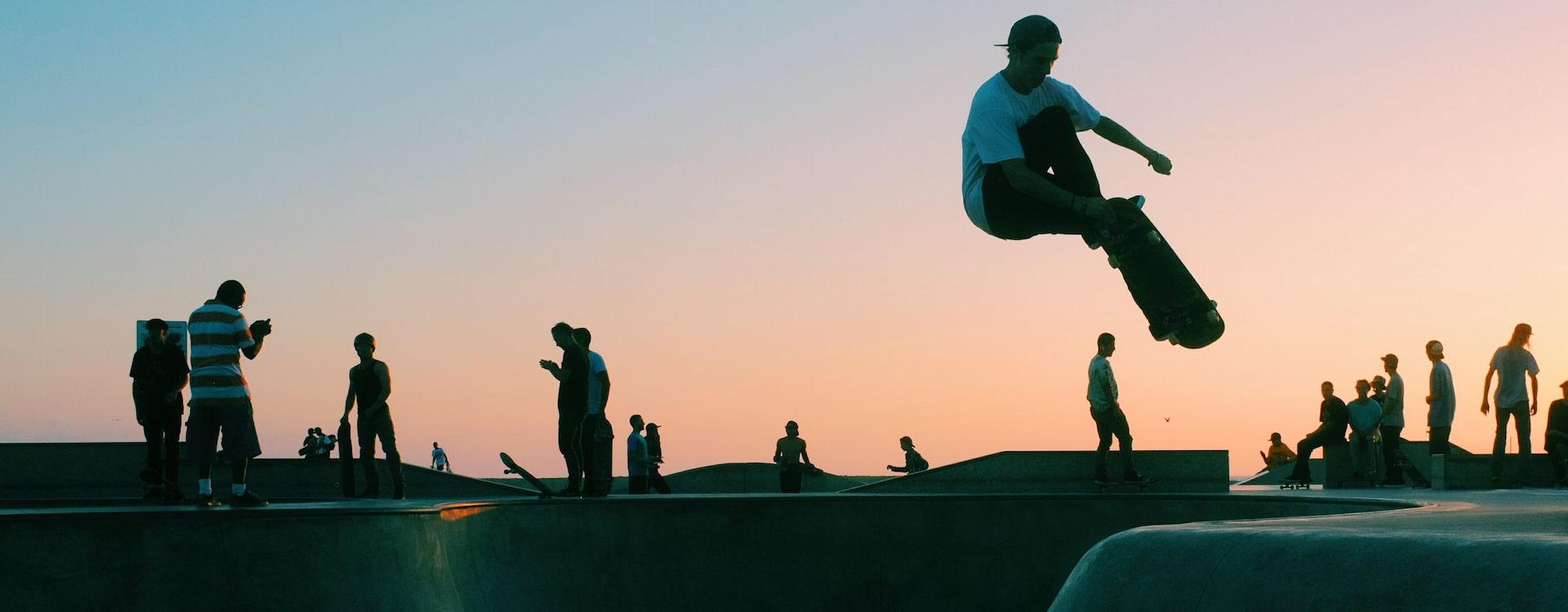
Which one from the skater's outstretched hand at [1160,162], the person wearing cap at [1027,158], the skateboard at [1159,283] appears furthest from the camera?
the skater's outstretched hand at [1160,162]

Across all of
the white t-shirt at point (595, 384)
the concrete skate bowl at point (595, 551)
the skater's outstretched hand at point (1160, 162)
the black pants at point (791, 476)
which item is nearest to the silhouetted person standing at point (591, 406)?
the white t-shirt at point (595, 384)

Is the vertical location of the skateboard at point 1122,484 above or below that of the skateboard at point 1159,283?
below

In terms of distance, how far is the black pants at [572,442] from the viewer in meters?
12.6

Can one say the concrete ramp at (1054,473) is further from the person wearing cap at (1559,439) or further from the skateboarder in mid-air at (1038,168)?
the skateboarder in mid-air at (1038,168)

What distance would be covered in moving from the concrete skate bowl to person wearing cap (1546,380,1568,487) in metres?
6.73

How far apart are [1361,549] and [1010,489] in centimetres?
1483

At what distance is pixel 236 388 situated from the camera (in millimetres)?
9656

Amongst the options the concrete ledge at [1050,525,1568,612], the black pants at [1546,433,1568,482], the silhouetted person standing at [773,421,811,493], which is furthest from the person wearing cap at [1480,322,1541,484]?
the concrete ledge at [1050,525,1568,612]

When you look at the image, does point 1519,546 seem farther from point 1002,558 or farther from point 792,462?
point 792,462

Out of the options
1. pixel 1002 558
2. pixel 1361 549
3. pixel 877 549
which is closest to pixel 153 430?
pixel 877 549

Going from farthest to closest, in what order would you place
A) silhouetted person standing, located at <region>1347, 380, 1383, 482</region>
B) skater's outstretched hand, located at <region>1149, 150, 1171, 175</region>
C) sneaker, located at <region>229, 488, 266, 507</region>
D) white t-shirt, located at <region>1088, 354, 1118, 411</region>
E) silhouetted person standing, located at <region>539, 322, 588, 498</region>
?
→ silhouetted person standing, located at <region>1347, 380, 1383, 482</region> < white t-shirt, located at <region>1088, 354, 1118, 411</region> < silhouetted person standing, located at <region>539, 322, 588, 498</region> < sneaker, located at <region>229, 488, 266, 507</region> < skater's outstretched hand, located at <region>1149, 150, 1171, 175</region>

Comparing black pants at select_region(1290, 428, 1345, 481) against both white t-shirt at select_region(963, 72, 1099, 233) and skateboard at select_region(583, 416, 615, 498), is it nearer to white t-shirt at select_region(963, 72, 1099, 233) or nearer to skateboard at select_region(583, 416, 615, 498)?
skateboard at select_region(583, 416, 615, 498)

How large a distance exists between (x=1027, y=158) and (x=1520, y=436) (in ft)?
38.7

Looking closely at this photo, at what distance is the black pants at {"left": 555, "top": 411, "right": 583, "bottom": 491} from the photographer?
12617mm
